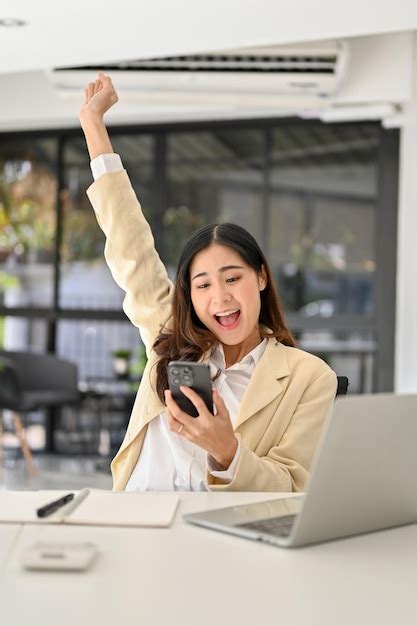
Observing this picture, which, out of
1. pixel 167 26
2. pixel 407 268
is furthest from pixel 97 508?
pixel 407 268

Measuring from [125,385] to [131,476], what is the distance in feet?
19.1

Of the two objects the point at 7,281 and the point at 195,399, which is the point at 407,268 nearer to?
the point at 7,281

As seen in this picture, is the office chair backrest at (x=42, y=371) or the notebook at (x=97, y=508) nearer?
the notebook at (x=97, y=508)

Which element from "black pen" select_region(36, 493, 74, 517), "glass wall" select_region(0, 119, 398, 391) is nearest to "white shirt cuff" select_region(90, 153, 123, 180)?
"black pen" select_region(36, 493, 74, 517)

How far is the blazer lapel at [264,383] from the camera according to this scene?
Answer: 7.70ft

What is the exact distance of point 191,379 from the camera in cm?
200

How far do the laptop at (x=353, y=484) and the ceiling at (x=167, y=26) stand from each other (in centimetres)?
286

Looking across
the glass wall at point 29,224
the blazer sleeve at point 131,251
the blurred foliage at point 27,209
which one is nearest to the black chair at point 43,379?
the glass wall at point 29,224

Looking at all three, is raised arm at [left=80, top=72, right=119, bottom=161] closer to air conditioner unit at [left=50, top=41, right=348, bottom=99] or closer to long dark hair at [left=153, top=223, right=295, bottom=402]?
long dark hair at [left=153, top=223, right=295, bottom=402]

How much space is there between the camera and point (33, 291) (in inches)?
332

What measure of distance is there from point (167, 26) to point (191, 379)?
2.95 meters

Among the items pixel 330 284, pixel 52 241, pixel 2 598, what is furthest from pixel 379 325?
pixel 2 598

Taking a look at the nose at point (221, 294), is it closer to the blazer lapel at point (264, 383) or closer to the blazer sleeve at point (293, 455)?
the blazer lapel at point (264, 383)

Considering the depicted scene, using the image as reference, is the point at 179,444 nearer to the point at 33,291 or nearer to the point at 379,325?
the point at 379,325
